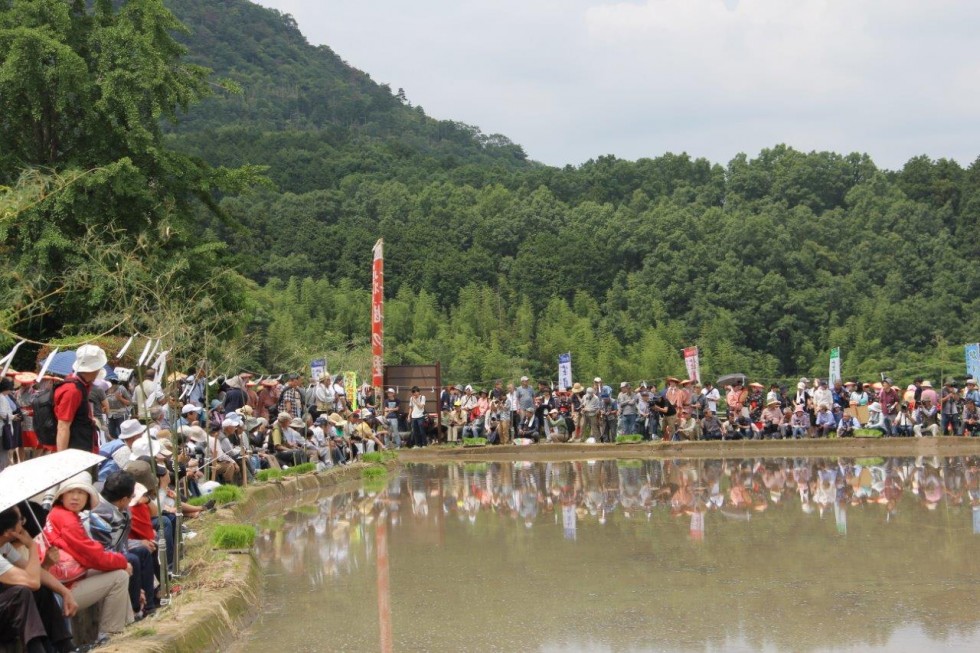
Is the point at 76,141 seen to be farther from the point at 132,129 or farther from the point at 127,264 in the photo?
the point at 127,264

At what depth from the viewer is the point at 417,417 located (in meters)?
26.2

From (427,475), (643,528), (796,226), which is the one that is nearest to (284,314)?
(796,226)

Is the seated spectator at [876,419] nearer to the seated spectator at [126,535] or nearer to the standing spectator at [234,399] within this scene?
the standing spectator at [234,399]

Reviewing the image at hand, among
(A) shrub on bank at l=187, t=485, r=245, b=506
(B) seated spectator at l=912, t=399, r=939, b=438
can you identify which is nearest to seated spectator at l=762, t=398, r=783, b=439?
(B) seated spectator at l=912, t=399, r=939, b=438

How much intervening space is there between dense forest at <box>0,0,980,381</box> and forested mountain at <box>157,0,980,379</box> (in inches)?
6.2

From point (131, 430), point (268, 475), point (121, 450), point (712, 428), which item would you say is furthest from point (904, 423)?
point (121, 450)

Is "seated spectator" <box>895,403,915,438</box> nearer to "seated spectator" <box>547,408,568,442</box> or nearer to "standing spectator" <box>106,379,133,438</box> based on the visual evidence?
"seated spectator" <box>547,408,568,442</box>

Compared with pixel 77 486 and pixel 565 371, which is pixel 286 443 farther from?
pixel 565 371

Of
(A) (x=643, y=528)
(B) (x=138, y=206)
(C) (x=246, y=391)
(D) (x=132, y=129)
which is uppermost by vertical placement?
(D) (x=132, y=129)

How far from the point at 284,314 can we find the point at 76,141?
144 ft

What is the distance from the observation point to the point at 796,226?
8100cm

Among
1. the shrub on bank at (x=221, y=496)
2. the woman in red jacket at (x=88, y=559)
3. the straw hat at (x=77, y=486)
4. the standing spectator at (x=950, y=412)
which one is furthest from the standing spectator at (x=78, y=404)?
the standing spectator at (x=950, y=412)

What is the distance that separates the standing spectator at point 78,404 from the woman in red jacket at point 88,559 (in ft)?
7.86

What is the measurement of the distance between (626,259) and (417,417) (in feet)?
183
